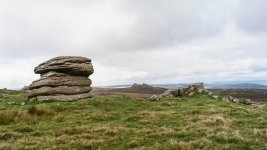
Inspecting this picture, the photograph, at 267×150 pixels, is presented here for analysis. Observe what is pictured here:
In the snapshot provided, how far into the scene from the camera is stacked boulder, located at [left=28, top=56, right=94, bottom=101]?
43.9 m

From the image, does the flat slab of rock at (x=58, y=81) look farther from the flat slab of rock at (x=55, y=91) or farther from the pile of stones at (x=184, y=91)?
the pile of stones at (x=184, y=91)

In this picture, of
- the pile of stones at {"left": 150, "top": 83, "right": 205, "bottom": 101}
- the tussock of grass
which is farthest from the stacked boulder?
the pile of stones at {"left": 150, "top": 83, "right": 205, "bottom": 101}

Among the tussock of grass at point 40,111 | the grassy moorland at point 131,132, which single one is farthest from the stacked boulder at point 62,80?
the grassy moorland at point 131,132

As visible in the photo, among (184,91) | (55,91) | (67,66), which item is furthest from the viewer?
(184,91)

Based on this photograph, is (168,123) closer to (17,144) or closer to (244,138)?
(244,138)

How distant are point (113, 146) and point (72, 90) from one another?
28.7 meters

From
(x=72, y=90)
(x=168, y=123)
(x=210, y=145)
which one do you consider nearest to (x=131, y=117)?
(x=168, y=123)

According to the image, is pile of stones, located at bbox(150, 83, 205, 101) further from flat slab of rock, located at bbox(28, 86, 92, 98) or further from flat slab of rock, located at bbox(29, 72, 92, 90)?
flat slab of rock, located at bbox(28, 86, 92, 98)

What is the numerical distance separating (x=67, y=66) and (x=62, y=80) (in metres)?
2.03

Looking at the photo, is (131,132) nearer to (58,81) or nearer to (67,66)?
(58,81)

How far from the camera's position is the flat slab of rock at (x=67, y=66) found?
45.6 m

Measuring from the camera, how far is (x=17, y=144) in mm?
17562

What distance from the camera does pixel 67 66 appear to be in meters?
45.4

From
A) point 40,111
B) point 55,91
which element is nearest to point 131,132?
point 40,111
